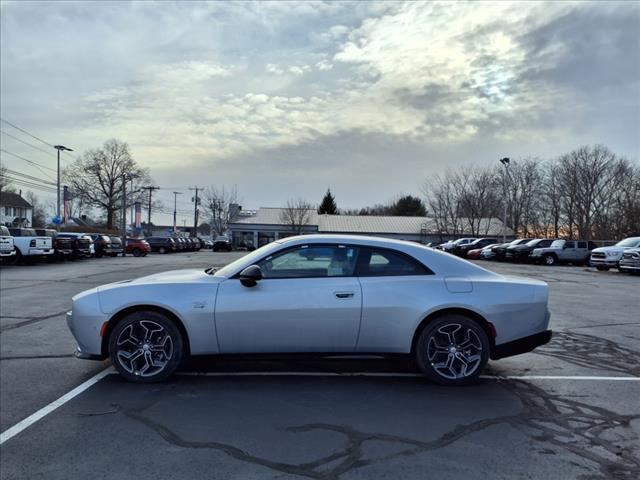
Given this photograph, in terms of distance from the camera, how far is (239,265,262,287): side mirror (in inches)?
184

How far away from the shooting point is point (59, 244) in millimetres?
26984

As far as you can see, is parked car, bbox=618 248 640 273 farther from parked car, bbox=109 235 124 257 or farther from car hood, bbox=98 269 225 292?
parked car, bbox=109 235 124 257

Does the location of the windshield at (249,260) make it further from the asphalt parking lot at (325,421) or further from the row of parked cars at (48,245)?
the row of parked cars at (48,245)

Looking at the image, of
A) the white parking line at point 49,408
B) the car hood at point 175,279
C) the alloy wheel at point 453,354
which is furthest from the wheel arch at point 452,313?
the white parking line at point 49,408

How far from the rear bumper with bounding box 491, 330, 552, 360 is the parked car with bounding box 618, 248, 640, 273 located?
22238 mm

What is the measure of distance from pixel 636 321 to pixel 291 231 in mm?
61513

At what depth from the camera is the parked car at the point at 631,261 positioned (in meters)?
23.2

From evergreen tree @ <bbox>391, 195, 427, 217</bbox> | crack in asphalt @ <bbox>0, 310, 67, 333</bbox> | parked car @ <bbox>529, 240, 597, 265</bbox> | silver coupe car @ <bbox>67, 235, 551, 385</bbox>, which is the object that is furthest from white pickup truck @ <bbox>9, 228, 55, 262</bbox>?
evergreen tree @ <bbox>391, 195, 427, 217</bbox>

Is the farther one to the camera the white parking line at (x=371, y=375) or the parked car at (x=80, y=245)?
the parked car at (x=80, y=245)

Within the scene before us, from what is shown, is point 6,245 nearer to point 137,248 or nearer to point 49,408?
point 137,248

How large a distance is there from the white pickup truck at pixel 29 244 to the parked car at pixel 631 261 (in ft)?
97.1

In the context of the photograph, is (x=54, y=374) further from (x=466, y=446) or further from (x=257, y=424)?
(x=466, y=446)

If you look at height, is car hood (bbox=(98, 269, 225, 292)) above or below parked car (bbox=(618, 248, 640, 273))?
above

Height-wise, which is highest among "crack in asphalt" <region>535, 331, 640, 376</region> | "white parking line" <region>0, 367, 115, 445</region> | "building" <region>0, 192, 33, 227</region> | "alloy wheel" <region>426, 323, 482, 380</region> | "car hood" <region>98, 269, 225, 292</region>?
"building" <region>0, 192, 33, 227</region>
